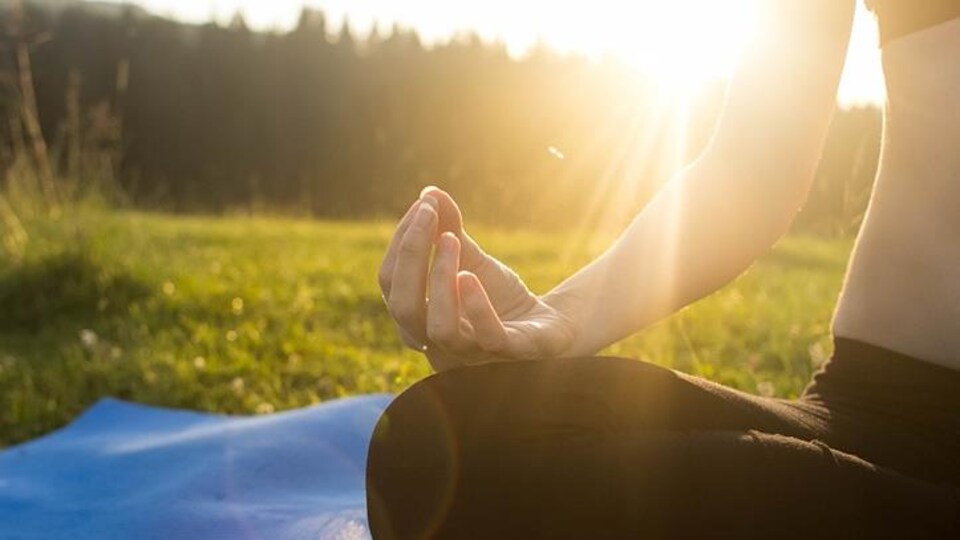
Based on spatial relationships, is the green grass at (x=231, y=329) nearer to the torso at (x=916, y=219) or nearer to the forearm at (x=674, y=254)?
the forearm at (x=674, y=254)

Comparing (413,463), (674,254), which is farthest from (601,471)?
(674,254)

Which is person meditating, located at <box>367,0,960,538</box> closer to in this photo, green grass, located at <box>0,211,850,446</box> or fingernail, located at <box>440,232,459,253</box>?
fingernail, located at <box>440,232,459,253</box>

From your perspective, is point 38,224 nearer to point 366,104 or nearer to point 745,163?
point 745,163

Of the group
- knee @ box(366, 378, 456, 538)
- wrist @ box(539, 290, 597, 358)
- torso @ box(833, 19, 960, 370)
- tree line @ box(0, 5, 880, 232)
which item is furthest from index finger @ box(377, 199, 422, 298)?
tree line @ box(0, 5, 880, 232)

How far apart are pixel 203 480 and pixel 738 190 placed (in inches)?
47.1

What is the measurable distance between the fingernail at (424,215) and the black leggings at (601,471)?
163 mm

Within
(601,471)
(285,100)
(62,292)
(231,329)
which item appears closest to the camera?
(601,471)

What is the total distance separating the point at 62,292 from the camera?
4.90 m

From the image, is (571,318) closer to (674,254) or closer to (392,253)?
(674,254)

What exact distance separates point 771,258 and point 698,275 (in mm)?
6811

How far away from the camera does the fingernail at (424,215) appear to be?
1217 millimetres

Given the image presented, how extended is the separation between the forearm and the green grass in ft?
3.03

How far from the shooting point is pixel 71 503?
2.18 meters

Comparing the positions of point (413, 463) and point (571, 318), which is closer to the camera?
point (413, 463)
